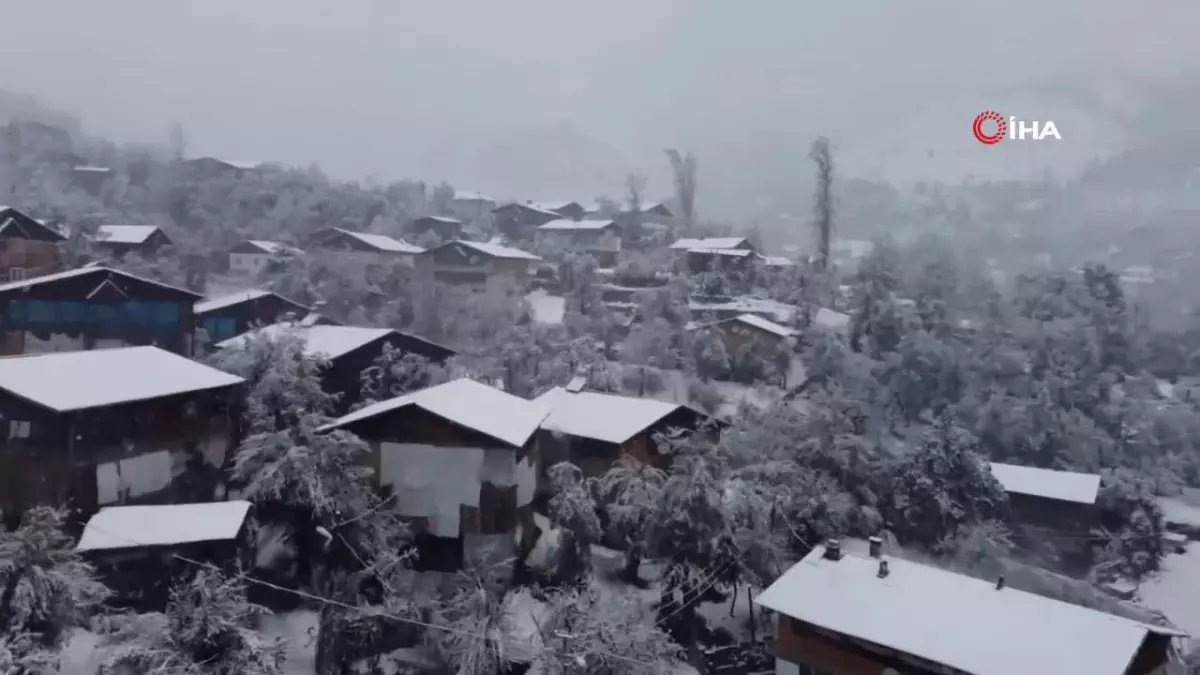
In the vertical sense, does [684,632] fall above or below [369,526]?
below

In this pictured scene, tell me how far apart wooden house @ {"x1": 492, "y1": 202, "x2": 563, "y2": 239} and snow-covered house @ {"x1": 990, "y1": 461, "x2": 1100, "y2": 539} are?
19.5 metres

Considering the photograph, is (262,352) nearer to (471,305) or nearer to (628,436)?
(628,436)

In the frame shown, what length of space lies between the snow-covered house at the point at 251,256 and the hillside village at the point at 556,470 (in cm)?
12

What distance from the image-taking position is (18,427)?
882 cm

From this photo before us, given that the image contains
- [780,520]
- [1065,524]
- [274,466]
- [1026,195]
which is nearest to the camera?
[274,466]

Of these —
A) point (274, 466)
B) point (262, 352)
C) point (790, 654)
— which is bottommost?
point (790, 654)

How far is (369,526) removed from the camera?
29.7 ft

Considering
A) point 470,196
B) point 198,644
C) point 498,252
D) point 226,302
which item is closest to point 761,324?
point 498,252

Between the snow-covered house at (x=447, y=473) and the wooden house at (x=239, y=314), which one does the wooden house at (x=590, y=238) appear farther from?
the snow-covered house at (x=447, y=473)

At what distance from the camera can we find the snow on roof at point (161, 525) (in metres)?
8.04

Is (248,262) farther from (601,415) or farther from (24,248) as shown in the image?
(601,415)

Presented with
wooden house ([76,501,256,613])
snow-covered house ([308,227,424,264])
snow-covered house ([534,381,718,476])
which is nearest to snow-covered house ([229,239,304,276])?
snow-covered house ([308,227,424,264])

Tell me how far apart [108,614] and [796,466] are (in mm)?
8168

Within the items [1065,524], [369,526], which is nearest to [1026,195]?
[1065,524]
